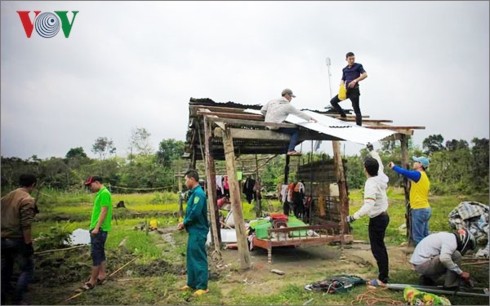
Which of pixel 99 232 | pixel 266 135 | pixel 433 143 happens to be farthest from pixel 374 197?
pixel 433 143

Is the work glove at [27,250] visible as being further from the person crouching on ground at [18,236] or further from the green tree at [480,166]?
the green tree at [480,166]

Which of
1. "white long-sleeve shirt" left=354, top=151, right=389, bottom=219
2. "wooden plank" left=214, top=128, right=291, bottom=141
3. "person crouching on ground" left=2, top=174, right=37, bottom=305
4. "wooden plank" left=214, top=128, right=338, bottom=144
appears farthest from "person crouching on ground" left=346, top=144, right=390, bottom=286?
"person crouching on ground" left=2, top=174, right=37, bottom=305

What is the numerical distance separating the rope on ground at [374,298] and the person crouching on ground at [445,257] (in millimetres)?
701

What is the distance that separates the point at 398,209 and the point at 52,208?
2021cm

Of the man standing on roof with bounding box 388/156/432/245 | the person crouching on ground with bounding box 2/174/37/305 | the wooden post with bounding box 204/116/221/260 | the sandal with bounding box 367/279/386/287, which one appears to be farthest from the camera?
the wooden post with bounding box 204/116/221/260

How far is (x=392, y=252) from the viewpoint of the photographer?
7.75 meters

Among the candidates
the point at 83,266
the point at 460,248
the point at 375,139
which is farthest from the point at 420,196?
the point at 83,266

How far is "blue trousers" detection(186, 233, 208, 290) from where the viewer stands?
5156mm

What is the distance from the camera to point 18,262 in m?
4.79

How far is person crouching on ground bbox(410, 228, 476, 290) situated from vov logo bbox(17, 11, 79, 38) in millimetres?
7148

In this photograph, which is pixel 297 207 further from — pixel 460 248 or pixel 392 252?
pixel 460 248

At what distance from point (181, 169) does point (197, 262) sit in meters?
14.9

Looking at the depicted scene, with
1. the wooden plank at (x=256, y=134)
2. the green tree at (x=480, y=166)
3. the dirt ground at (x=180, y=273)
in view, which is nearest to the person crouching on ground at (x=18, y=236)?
the dirt ground at (x=180, y=273)

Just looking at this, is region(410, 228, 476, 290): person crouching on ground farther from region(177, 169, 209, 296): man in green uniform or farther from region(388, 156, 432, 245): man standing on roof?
region(177, 169, 209, 296): man in green uniform
